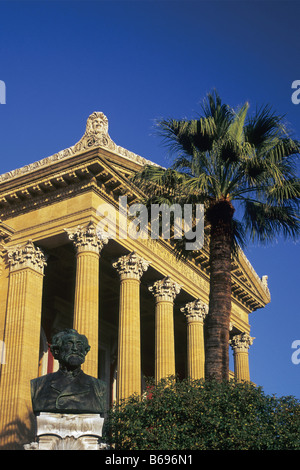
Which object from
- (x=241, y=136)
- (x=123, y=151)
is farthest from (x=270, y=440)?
(x=123, y=151)

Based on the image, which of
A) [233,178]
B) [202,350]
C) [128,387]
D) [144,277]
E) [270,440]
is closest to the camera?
[270,440]

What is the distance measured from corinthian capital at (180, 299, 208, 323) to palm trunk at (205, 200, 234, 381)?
649 inches

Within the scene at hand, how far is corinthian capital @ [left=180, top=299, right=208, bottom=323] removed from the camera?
123 feet

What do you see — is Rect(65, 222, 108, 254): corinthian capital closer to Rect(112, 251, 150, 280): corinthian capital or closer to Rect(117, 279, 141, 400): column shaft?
Rect(112, 251, 150, 280): corinthian capital

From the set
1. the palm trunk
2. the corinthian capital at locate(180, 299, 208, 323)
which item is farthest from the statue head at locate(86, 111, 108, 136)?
the corinthian capital at locate(180, 299, 208, 323)

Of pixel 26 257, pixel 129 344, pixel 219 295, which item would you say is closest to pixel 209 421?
pixel 219 295

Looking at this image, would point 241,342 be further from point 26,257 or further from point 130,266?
point 26,257

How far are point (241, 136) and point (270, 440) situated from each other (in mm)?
9234

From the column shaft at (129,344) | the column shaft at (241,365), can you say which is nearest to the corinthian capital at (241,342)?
the column shaft at (241,365)

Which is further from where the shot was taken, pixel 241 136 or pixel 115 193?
pixel 115 193
